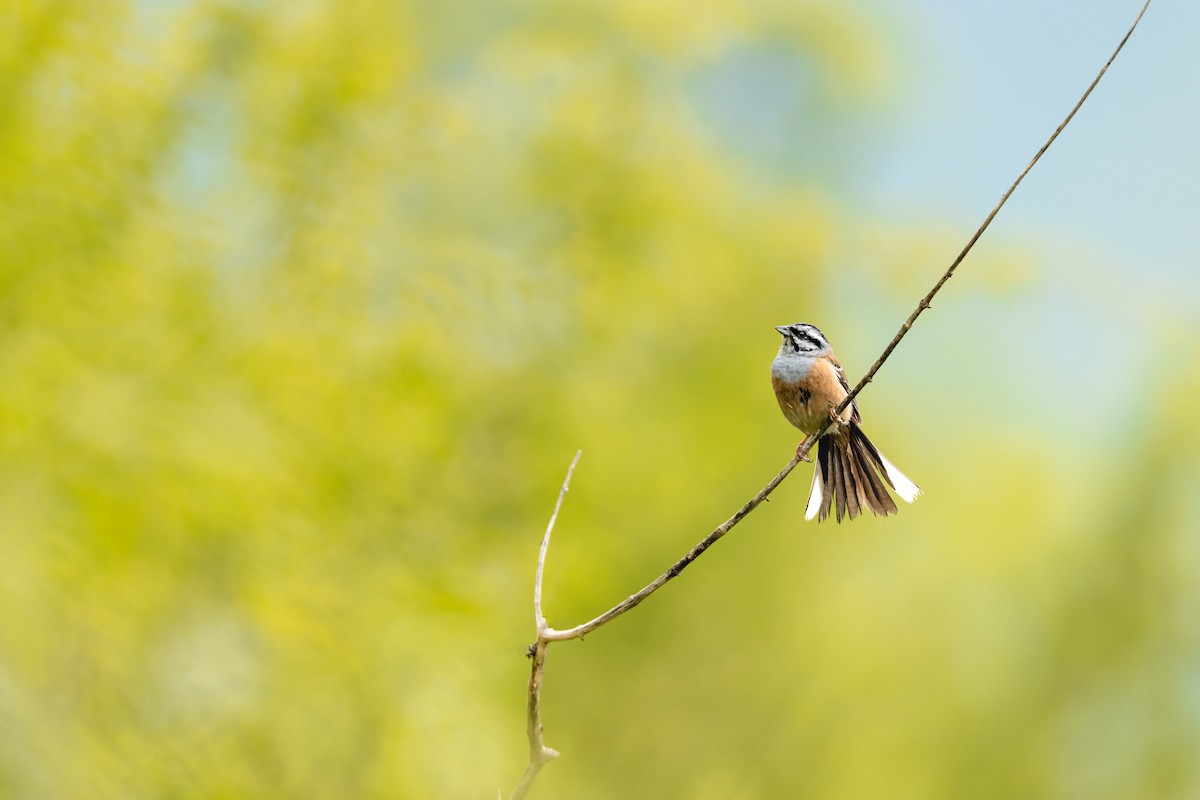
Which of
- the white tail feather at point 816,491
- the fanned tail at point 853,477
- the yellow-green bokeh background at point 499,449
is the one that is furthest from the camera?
the yellow-green bokeh background at point 499,449

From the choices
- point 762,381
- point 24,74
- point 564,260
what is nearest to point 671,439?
point 762,381

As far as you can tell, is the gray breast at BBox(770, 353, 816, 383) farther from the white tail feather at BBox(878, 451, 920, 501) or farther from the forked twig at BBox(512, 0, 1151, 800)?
the forked twig at BBox(512, 0, 1151, 800)

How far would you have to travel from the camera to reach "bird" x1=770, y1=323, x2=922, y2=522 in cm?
273

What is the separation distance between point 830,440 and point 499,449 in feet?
18.9

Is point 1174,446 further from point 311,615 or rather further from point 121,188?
point 121,188

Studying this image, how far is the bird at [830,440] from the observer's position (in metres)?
2.73

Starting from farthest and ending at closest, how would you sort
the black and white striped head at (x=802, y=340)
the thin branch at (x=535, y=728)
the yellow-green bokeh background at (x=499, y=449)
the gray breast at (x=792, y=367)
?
the yellow-green bokeh background at (x=499, y=449) → the black and white striped head at (x=802, y=340) → the gray breast at (x=792, y=367) → the thin branch at (x=535, y=728)

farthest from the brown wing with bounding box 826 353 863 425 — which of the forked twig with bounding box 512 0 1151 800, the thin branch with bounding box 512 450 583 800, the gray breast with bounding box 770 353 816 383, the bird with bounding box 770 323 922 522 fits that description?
the thin branch with bounding box 512 450 583 800

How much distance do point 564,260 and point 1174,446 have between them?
19.7 feet

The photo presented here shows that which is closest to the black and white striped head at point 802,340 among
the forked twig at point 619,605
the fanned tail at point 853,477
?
the fanned tail at point 853,477

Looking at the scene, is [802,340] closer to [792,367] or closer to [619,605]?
[792,367]

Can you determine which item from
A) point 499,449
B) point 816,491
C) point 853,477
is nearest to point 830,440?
point 853,477

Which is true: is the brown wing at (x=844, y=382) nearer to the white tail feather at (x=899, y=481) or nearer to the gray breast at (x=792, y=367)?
the gray breast at (x=792, y=367)

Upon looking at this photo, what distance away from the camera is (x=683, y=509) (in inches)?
390
